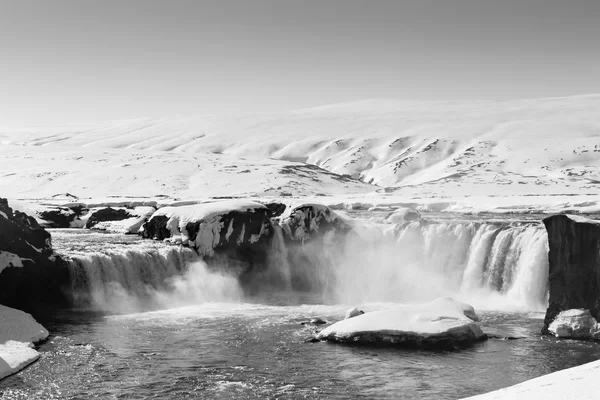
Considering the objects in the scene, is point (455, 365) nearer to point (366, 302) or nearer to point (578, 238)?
point (578, 238)

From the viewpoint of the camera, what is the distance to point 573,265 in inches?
1337

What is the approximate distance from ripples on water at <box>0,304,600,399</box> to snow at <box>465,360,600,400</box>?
6376 mm

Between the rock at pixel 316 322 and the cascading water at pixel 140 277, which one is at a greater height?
the cascading water at pixel 140 277

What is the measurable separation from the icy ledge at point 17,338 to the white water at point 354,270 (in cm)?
682

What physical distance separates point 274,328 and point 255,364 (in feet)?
23.4

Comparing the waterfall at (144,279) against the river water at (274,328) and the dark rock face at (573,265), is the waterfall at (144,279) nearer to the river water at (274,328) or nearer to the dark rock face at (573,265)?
the river water at (274,328)

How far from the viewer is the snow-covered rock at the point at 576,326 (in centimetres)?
3266

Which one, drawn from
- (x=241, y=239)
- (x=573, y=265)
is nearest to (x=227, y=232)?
(x=241, y=239)

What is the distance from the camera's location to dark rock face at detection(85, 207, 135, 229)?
7156cm

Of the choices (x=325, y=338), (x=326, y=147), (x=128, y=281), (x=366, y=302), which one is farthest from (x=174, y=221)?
(x=326, y=147)

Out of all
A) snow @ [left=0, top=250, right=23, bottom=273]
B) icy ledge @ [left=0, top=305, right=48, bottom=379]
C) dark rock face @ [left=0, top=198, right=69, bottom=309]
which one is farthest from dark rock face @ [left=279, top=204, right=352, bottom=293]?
icy ledge @ [left=0, top=305, right=48, bottom=379]

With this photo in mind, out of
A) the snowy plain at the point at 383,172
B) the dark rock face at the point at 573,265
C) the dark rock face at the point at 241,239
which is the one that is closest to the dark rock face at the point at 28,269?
the dark rock face at the point at 241,239

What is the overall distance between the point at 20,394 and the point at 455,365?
16381 millimetres

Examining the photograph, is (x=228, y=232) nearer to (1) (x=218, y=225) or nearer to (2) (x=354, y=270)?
(1) (x=218, y=225)
